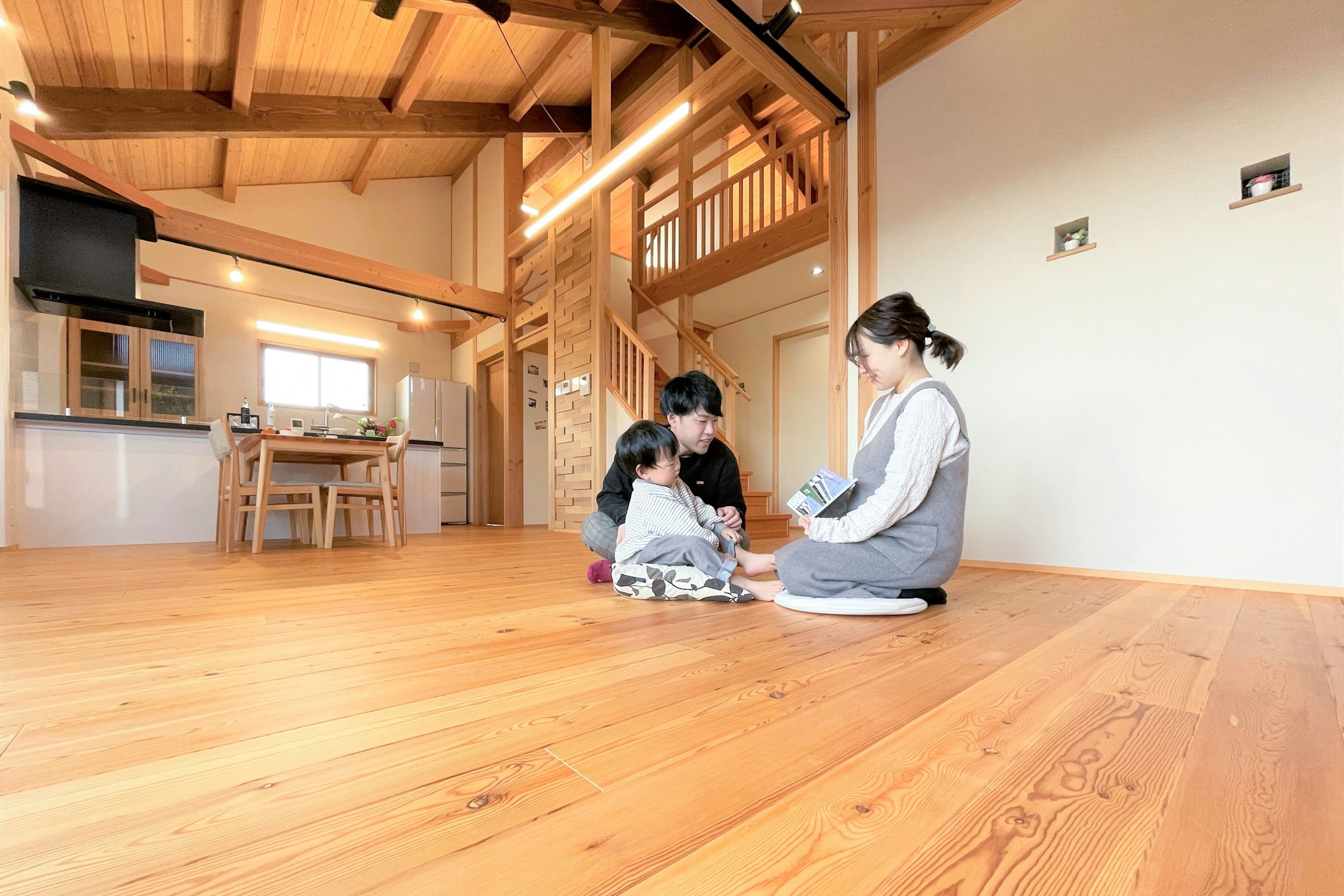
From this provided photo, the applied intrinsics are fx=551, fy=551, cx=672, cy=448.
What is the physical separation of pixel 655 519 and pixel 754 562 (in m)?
0.40

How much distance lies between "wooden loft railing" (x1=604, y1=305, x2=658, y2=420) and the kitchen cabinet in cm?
365

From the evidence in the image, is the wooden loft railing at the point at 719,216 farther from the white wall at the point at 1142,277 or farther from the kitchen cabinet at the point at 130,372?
the kitchen cabinet at the point at 130,372

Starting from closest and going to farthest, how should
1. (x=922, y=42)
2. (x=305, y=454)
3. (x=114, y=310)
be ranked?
(x=922, y=42), (x=305, y=454), (x=114, y=310)

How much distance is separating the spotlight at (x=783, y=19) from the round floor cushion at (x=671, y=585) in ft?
8.24

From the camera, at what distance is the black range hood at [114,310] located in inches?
148

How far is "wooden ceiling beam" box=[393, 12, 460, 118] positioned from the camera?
4.49m

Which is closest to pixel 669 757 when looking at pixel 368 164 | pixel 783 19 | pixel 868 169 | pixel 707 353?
pixel 783 19

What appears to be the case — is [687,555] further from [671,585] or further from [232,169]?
[232,169]

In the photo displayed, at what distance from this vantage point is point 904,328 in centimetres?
159

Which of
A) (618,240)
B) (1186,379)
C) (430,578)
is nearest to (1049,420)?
(1186,379)

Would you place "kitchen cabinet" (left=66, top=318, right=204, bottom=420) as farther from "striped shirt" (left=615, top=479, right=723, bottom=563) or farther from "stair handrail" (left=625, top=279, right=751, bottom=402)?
"striped shirt" (left=615, top=479, right=723, bottom=563)

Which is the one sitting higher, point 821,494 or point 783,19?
point 783,19

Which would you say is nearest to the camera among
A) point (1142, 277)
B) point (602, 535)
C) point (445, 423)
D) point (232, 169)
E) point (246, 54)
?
point (602, 535)

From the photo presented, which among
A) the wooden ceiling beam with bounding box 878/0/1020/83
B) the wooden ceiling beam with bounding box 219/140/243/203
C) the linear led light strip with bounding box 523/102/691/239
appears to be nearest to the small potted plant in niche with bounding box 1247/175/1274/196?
the wooden ceiling beam with bounding box 878/0/1020/83
